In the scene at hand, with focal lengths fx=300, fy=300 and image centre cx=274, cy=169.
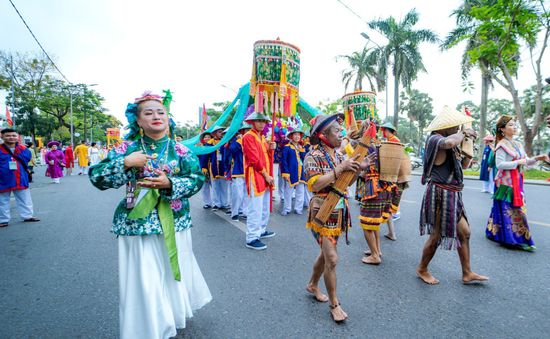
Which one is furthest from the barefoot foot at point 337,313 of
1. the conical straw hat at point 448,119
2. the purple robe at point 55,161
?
the purple robe at point 55,161

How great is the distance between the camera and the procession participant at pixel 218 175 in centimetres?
729

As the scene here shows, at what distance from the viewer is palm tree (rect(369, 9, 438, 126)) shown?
22.5 metres

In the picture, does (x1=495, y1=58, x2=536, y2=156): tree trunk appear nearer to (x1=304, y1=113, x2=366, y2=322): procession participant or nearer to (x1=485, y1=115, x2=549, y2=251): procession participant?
(x1=485, y1=115, x2=549, y2=251): procession participant

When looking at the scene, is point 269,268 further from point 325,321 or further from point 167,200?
point 167,200

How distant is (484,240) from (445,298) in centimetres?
231

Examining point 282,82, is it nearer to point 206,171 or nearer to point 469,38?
point 206,171

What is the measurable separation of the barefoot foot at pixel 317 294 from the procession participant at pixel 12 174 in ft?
20.7

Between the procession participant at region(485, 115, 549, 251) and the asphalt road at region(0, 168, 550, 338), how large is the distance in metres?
0.22

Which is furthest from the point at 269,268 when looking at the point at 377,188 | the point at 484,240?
the point at 484,240

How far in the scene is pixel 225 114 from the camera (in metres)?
6.84

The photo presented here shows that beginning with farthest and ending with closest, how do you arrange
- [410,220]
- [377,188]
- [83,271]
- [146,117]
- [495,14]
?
[495,14] < [410,220] < [377,188] < [83,271] < [146,117]

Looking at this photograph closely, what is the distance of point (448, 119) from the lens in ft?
10.1

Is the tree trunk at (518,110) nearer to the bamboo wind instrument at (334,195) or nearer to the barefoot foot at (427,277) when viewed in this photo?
the barefoot foot at (427,277)

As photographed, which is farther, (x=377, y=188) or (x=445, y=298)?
(x=377, y=188)
